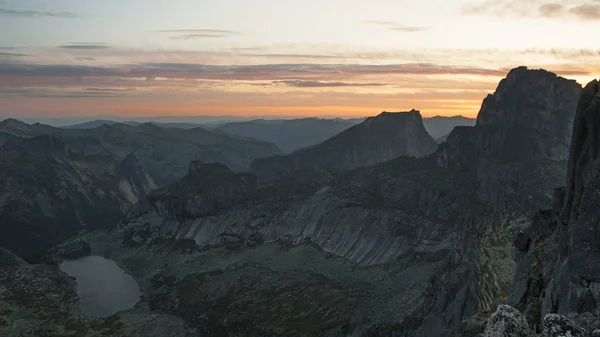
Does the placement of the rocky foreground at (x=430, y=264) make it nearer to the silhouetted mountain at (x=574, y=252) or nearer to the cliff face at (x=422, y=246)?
the silhouetted mountain at (x=574, y=252)

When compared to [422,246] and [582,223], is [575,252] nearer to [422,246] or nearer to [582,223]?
[582,223]

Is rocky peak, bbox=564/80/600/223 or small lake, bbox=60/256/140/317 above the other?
rocky peak, bbox=564/80/600/223

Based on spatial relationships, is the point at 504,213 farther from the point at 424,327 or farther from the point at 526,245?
the point at 526,245

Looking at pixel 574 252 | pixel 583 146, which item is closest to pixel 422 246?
pixel 583 146

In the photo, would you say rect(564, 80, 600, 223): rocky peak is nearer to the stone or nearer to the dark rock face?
the dark rock face

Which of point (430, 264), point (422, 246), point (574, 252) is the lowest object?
point (422, 246)

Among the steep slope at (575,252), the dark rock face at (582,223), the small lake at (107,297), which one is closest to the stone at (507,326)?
the steep slope at (575,252)

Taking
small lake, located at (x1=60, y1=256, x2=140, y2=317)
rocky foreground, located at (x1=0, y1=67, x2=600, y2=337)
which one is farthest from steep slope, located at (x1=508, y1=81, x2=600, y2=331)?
small lake, located at (x1=60, y1=256, x2=140, y2=317)

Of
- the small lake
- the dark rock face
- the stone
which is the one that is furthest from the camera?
the small lake

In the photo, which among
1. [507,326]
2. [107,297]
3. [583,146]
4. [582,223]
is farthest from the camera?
[107,297]

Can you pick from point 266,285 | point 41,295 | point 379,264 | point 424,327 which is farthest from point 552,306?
point 41,295

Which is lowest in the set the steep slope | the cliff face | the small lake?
the small lake
